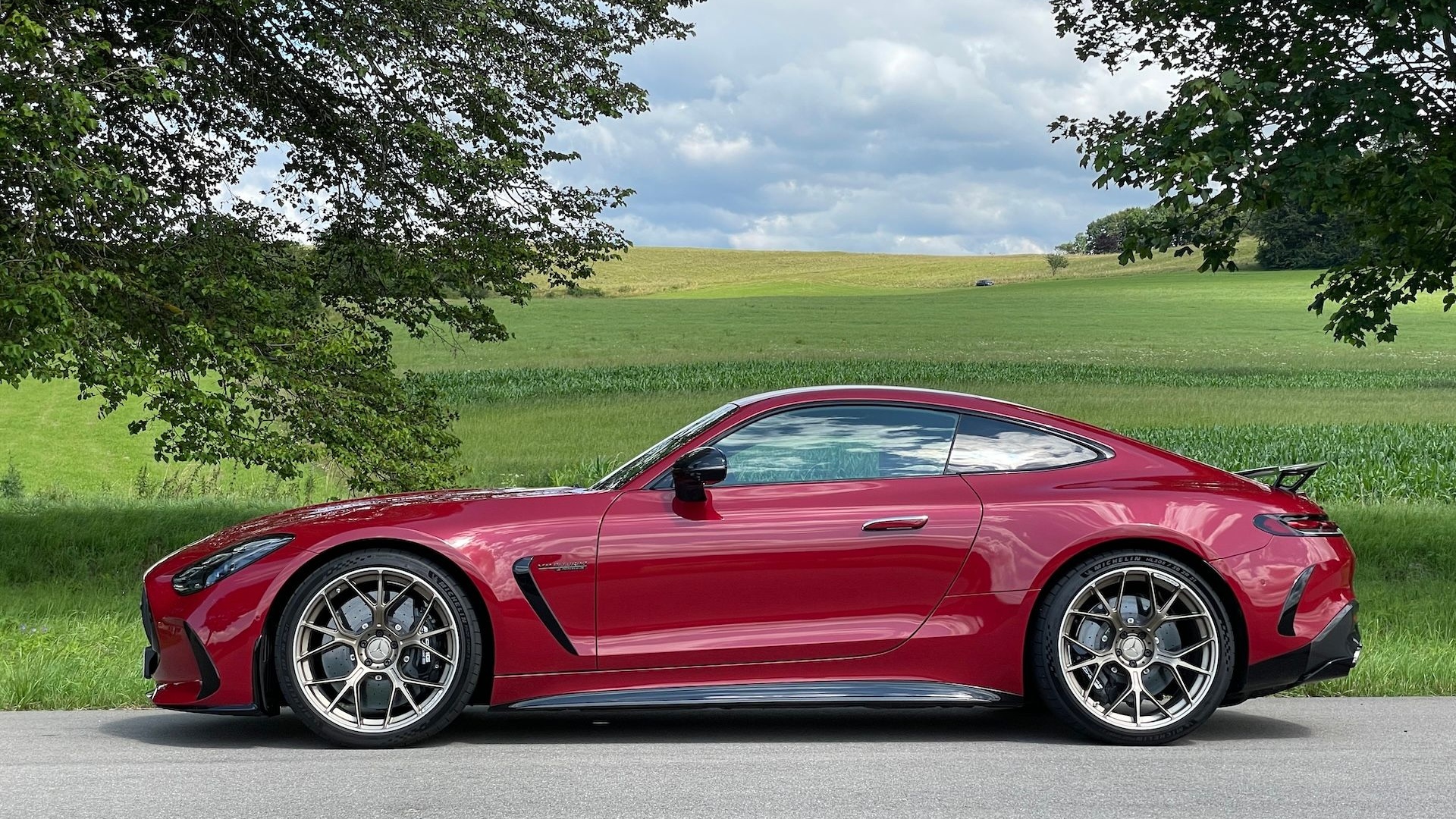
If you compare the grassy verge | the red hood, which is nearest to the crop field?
the grassy verge

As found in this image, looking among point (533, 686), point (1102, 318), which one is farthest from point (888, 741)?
point (1102, 318)

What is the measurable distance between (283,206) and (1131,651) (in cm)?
1158

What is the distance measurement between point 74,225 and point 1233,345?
52414mm

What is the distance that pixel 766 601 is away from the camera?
18.1ft

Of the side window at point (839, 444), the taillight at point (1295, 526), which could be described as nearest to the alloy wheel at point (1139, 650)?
the taillight at point (1295, 526)

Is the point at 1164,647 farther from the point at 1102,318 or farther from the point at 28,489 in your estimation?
the point at 1102,318

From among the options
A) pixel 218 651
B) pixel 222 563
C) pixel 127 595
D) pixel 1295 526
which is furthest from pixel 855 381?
pixel 218 651

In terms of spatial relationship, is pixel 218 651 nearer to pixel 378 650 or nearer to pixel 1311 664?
pixel 378 650

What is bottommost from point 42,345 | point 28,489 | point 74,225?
point 28,489

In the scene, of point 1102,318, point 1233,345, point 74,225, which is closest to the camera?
point 74,225

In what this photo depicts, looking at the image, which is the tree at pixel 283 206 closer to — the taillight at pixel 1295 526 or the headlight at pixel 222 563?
the headlight at pixel 222 563

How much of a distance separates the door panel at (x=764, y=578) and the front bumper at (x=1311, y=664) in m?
1.28

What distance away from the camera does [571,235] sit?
49.5 feet

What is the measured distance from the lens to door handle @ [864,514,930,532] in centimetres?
556
